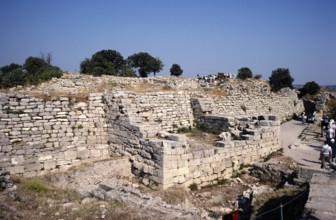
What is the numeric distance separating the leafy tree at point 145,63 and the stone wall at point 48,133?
90.6 ft

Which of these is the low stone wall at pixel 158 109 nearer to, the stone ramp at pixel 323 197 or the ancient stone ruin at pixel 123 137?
the ancient stone ruin at pixel 123 137

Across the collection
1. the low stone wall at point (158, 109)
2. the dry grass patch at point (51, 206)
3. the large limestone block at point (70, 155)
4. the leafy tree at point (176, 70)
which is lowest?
the dry grass patch at point (51, 206)

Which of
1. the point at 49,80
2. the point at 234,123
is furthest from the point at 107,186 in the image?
the point at 49,80

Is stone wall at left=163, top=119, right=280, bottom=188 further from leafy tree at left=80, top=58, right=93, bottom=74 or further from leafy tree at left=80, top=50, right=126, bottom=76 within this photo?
leafy tree at left=80, top=58, right=93, bottom=74

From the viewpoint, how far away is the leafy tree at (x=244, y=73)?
124 ft

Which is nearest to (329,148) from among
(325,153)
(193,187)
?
(325,153)

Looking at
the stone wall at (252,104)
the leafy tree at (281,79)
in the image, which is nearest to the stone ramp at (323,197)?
the stone wall at (252,104)

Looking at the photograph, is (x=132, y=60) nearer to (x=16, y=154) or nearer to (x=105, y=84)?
(x=105, y=84)

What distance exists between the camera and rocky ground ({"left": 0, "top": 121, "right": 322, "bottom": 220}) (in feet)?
24.9

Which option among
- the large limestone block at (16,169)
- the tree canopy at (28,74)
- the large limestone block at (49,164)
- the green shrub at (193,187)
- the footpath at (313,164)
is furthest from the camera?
the tree canopy at (28,74)

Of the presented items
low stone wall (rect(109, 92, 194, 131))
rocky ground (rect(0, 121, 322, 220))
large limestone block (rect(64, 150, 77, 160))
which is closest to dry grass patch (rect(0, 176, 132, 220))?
rocky ground (rect(0, 121, 322, 220))

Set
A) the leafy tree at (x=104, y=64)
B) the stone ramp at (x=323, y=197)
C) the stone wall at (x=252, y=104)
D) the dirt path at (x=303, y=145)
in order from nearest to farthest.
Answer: the stone ramp at (x=323, y=197)
the dirt path at (x=303, y=145)
the stone wall at (x=252, y=104)
the leafy tree at (x=104, y=64)

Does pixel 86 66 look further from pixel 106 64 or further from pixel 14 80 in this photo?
pixel 14 80

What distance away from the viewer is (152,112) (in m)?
14.3
